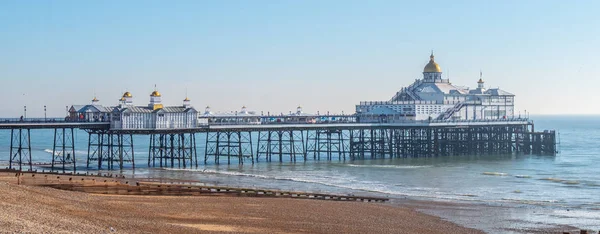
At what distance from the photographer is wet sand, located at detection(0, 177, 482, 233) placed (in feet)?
90.9

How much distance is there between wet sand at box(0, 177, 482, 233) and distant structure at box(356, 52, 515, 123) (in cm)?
4706

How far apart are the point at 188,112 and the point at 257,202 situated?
29222 mm

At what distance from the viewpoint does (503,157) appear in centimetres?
8538

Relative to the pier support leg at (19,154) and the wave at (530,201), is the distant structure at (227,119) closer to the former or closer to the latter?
the pier support leg at (19,154)

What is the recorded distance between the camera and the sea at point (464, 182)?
3959cm

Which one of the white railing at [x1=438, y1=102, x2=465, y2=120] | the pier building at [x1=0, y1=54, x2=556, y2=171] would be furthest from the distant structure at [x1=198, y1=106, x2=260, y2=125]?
the white railing at [x1=438, y1=102, x2=465, y2=120]

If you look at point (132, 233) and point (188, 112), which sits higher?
point (188, 112)

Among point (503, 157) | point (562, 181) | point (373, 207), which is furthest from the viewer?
point (503, 157)

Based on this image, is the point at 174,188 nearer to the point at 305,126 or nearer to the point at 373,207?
the point at 373,207

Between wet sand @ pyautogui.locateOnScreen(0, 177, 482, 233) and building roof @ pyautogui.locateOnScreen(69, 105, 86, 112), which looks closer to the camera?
wet sand @ pyautogui.locateOnScreen(0, 177, 482, 233)

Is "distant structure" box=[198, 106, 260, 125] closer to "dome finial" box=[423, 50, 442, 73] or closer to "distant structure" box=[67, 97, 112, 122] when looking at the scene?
"distant structure" box=[67, 97, 112, 122]

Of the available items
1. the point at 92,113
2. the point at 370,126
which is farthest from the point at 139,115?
the point at 370,126

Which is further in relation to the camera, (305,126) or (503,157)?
(503,157)

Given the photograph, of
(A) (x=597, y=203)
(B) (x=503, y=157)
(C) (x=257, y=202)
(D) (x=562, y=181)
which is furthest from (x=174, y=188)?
(B) (x=503, y=157)
